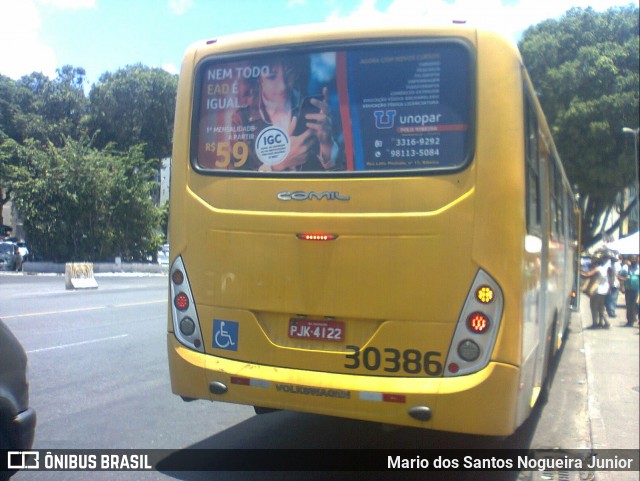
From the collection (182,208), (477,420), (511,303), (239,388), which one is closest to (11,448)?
(239,388)

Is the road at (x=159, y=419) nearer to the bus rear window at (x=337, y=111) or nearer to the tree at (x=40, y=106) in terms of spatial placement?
the bus rear window at (x=337, y=111)

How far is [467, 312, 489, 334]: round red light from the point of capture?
4.46 meters

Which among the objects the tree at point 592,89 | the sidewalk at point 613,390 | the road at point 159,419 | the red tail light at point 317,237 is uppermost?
the tree at point 592,89

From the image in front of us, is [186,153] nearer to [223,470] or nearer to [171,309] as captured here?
[171,309]

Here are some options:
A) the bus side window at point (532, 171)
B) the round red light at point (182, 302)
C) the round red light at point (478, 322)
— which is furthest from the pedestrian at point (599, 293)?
the round red light at point (182, 302)

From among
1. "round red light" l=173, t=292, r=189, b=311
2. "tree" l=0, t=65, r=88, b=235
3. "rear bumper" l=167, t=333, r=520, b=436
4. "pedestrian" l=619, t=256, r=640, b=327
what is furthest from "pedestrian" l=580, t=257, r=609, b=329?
"round red light" l=173, t=292, r=189, b=311

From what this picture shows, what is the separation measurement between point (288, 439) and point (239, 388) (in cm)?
152

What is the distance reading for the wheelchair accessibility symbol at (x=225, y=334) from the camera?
510 centimetres

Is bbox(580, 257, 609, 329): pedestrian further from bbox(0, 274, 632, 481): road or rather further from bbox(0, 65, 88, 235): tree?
bbox(0, 65, 88, 235): tree

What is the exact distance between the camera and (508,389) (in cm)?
443

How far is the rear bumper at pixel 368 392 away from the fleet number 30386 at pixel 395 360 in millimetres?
68

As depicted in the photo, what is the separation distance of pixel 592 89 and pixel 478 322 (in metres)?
30.9

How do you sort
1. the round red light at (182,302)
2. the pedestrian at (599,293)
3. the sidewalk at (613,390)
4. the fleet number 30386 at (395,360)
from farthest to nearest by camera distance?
1. the pedestrian at (599,293)
2. the sidewalk at (613,390)
3. the round red light at (182,302)
4. the fleet number 30386 at (395,360)

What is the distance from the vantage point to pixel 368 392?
4.61m
